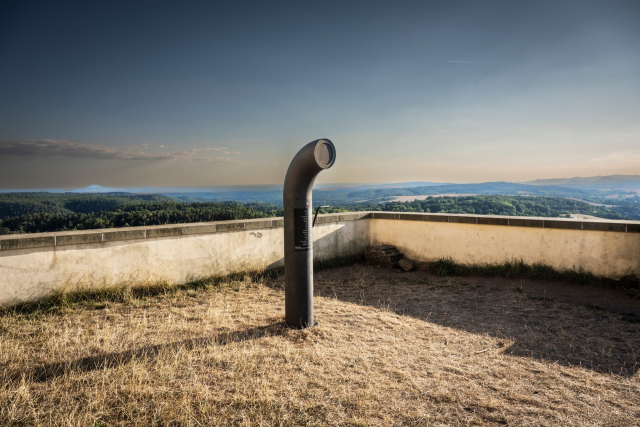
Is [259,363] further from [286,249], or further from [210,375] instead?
[286,249]

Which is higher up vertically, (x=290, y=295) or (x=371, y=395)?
(x=290, y=295)

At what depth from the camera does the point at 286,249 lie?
4.46 m

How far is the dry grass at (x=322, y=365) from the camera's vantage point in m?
2.68

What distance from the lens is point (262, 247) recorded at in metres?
7.75

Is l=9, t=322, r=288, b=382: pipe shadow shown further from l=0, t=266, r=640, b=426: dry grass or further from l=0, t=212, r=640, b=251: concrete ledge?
l=0, t=212, r=640, b=251: concrete ledge

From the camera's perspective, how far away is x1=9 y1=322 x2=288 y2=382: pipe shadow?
3283 millimetres

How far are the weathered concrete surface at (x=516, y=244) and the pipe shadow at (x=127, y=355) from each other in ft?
17.3

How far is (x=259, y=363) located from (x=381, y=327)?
1785 mm

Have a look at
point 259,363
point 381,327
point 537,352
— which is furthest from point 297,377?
point 537,352

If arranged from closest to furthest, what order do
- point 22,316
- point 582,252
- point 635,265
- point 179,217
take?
1. point 22,316
2. point 635,265
3. point 582,252
4. point 179,217

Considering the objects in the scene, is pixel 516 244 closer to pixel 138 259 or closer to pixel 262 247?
pixel 262 247

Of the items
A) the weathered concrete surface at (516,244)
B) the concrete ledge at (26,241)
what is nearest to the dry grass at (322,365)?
the concrete ledge at (26,241)

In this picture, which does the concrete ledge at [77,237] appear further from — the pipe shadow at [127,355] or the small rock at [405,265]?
the small rock at [405,265]

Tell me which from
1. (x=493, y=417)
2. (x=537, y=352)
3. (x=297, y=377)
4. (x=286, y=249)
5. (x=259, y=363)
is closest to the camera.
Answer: (x=493, y=417)
